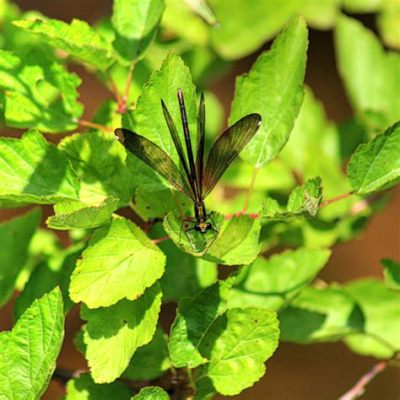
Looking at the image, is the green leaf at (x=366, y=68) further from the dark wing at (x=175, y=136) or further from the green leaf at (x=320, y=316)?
the dark wing at (x=175, y=136)

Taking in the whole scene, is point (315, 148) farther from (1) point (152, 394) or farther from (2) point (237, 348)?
(1) point (152, 394)

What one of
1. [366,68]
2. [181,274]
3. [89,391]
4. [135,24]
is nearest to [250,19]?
[366,68]

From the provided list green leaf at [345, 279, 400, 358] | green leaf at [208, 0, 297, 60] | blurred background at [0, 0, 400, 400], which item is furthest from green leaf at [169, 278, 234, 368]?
blurred background at [0, 0, 400, 400]

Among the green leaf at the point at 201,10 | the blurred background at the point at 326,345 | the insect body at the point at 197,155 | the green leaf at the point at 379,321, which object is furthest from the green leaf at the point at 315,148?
the blurred background at the point at 326,345

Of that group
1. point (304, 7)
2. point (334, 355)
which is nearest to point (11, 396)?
point (304, 7)

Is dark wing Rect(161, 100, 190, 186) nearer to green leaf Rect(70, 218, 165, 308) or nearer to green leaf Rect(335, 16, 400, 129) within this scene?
green leaf Rect(70, 218, 165, 308)

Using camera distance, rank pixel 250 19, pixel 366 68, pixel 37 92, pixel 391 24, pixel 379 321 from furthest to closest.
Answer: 1. pixel 391 24
2. pixel 250 19
3. pixel 366 68
4. pixel 379 321
5. pixel 37 92

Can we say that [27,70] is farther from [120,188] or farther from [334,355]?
[334,355]
